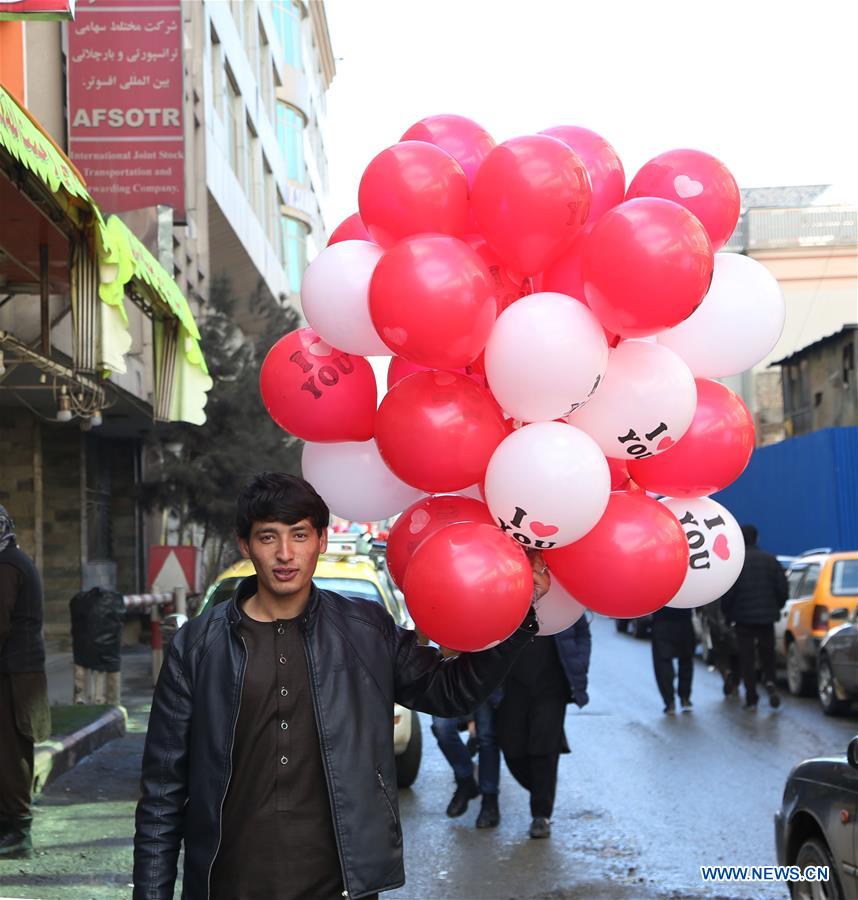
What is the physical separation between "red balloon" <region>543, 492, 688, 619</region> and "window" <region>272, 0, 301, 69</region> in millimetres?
47086

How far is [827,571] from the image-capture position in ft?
47.0

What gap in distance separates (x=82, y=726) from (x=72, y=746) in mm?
744

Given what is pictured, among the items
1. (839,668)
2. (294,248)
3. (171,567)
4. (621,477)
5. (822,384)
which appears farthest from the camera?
(294,248)

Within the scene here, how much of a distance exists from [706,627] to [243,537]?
1622 cm

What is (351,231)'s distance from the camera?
3.93 m

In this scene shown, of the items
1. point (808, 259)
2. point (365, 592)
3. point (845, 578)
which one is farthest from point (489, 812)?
point (808, 259)

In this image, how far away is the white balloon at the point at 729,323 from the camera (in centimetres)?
383

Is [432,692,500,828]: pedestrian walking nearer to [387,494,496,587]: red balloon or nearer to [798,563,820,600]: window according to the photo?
[387,494,496,587]: red balloon

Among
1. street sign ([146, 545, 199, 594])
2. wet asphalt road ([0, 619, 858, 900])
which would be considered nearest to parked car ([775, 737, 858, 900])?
wet asphalt road ([0, 619, 858, 900])

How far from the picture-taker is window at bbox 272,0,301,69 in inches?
1917

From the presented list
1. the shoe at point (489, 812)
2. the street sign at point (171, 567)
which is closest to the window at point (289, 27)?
the street sign at point (171, 567)

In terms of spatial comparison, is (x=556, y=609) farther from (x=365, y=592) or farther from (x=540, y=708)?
(x=365, y=592)

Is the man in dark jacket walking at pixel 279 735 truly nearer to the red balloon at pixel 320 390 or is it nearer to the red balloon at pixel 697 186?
the red balloon at pixel 320 390

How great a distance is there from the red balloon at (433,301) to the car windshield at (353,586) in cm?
668
